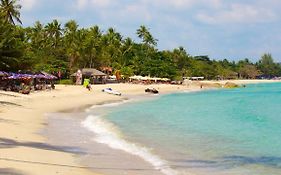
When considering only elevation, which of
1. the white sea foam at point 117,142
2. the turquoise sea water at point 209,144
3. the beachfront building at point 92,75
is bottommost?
the turquoise sea water at point 209,144

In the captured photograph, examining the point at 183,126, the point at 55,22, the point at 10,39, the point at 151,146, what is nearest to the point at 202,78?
the point at 55,22

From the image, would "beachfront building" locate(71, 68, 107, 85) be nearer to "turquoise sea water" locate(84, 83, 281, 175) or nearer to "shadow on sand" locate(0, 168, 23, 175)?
"turquoise sea water" locate(84, 83, 281, 175)

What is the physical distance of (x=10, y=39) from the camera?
43594mm

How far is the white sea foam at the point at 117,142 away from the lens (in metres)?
12.2

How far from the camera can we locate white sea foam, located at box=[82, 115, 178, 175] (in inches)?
481

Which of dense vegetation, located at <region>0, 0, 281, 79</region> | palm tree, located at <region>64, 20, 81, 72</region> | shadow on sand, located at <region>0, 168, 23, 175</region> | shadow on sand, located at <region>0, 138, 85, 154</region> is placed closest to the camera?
shadow on sand, located at <region>0, 168, 23, 175</region>

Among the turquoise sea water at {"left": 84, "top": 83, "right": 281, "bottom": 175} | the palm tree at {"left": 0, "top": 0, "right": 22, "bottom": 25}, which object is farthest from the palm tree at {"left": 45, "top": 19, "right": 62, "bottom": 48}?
the turquoise sea water at {"left": 84, "top": 83, "right": 281, "bottom": 175}

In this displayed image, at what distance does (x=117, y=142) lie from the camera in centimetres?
1620

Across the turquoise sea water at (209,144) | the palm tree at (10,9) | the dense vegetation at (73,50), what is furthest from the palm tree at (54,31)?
the turquoise sea water at (209,144)

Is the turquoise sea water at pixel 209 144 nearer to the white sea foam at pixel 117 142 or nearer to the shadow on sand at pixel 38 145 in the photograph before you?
the white sea foam at pixel 117 142

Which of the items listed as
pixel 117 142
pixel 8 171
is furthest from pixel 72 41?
pixel 8 171

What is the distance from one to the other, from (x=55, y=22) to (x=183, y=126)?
61.9 meters

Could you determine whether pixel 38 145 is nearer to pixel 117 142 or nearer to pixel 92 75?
pixel 117 142

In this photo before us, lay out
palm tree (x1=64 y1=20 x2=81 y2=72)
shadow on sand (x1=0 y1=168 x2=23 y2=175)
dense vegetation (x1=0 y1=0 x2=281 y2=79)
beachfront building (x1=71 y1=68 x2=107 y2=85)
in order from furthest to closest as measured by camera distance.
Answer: palm tree (x1=64 y1=20 x2=81 y2=72) < beachfront building (x1=71 y1=68 x2=107 y2=85) < dense vegetation (x1=0 y1=0 x2=281 y2=79) < shadow on sand (x1=0 y1=168 x2=23 y2=175)
